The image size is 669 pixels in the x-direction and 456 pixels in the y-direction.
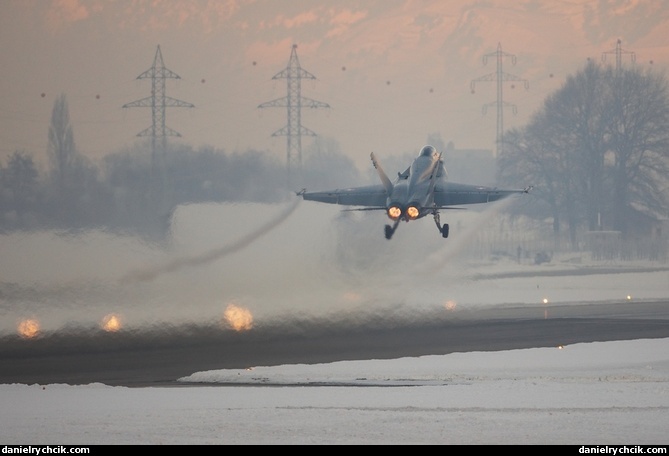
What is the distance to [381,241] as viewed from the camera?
74.2 m

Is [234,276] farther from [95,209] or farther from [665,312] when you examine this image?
[665,312]

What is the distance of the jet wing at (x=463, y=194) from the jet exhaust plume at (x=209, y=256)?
7.83 m

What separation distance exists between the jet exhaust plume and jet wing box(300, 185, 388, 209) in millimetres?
3462

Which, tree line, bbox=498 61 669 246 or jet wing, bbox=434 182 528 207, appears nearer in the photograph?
jet wing, bbox=434 182 528 207

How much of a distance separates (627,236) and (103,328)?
3437 inches

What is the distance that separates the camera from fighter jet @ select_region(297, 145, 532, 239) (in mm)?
64750

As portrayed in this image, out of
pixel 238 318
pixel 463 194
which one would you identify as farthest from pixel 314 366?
pixel 463 194

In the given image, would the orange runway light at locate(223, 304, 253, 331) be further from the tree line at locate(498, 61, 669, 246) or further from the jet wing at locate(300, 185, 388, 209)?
the tree line at locate(498, 61, 669, 246)

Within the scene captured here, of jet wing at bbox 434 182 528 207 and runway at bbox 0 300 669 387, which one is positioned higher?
jet wing at bbox 434 182 528 207

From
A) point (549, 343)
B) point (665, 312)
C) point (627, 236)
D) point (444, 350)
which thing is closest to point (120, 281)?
point (444, 350)

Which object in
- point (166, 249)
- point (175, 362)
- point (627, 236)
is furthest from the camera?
point (627, 236)

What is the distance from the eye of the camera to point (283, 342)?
193 feet

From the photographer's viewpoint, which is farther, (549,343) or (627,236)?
(627,236)

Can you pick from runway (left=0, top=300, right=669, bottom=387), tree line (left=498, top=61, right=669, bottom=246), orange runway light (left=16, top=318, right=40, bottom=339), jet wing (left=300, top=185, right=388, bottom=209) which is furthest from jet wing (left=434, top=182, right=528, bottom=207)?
tree line (left=498, top=61, right=669, bottom=246)
